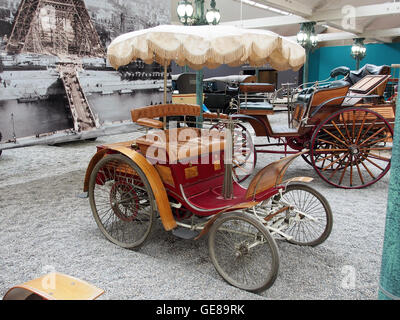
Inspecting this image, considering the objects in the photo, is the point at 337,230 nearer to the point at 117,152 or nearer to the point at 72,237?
the point at 117,152

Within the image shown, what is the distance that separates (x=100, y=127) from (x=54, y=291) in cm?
526

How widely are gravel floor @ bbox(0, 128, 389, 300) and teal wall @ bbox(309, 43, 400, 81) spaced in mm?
18484

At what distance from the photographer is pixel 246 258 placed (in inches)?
99.4

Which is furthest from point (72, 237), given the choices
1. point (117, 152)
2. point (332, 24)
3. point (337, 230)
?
point (332, 24)

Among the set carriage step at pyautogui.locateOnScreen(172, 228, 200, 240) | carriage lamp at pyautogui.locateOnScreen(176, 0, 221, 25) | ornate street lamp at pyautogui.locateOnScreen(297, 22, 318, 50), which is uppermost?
ornate street lamp at pyautogui.locateOnScreen(297, 22, 318, 50)

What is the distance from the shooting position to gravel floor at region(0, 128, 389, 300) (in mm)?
2402

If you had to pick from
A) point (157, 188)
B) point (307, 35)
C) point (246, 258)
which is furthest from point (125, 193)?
point (307, 35)

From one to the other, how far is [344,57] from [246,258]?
2092 cm

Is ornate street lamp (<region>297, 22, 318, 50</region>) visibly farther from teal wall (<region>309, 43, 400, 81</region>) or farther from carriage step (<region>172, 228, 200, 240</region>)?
carriage step (<region>172, 228, 200, 240</region>)

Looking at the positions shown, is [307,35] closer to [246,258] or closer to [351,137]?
[351,137]

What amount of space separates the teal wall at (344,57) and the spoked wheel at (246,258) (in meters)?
20.2

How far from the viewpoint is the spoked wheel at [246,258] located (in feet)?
7.39

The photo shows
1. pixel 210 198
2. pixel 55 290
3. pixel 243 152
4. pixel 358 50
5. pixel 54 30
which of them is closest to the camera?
pixel 55 290

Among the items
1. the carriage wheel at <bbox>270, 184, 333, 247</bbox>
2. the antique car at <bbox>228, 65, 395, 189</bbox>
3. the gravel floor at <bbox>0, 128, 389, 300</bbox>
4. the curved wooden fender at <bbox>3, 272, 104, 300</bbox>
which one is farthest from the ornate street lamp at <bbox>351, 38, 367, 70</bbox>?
the curved wooden fender at <bbox>3, 272, 104, 300</bbox>
